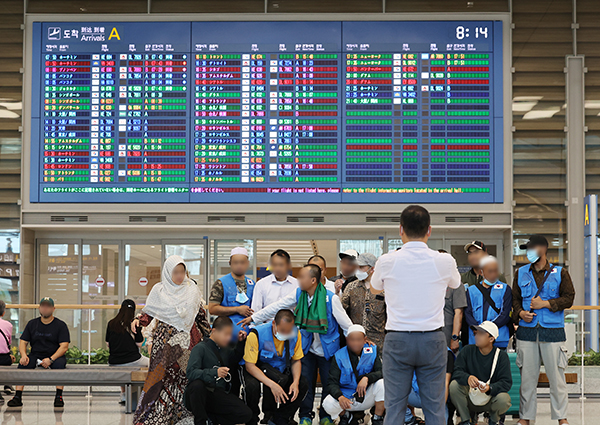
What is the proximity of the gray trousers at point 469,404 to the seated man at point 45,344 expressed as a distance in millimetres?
4572

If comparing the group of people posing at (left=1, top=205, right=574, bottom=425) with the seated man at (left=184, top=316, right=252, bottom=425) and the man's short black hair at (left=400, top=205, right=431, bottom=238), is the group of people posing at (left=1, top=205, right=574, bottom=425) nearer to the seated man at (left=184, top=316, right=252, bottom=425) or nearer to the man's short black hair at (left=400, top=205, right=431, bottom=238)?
the seated man at (left=184, top=316, right=252, bottom=425)

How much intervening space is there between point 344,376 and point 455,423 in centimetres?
133

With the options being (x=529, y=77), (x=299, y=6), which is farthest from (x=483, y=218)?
(x=299, y=6)

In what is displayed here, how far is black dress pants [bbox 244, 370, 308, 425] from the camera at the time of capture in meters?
6.04

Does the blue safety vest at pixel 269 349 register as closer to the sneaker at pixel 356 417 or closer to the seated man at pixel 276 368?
the seated man at pixel 276 368

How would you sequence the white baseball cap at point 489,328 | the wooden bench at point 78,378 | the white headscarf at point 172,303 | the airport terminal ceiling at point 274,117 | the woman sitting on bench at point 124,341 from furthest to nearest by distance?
1. the airport terminal ceiling at point 274,117
2. the woman sitting on bench at point 124,341
3. the wooden bench at point 78,378
4. the white headscarf at point 172,303
5. the white baseball cap at point 489,328

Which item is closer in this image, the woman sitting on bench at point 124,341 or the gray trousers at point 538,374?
the gray trousers at point 538,374

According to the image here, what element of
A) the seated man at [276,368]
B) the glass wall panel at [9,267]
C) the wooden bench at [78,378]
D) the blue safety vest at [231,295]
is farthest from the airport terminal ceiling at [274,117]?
the seated man at [276,368]

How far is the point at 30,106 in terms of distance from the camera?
1078 cm

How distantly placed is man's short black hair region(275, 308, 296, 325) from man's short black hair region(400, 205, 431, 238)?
2.03 m

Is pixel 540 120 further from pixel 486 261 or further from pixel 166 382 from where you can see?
pixel 166 382

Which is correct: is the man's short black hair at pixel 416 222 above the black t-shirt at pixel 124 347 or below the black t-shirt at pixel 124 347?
above

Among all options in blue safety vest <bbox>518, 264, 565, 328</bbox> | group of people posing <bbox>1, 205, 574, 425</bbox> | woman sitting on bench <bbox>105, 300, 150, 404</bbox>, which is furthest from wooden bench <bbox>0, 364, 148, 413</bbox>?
blue safety vest <bbox>518, 264, 565, 328</bbox>

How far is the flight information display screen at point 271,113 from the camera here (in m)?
10.6
